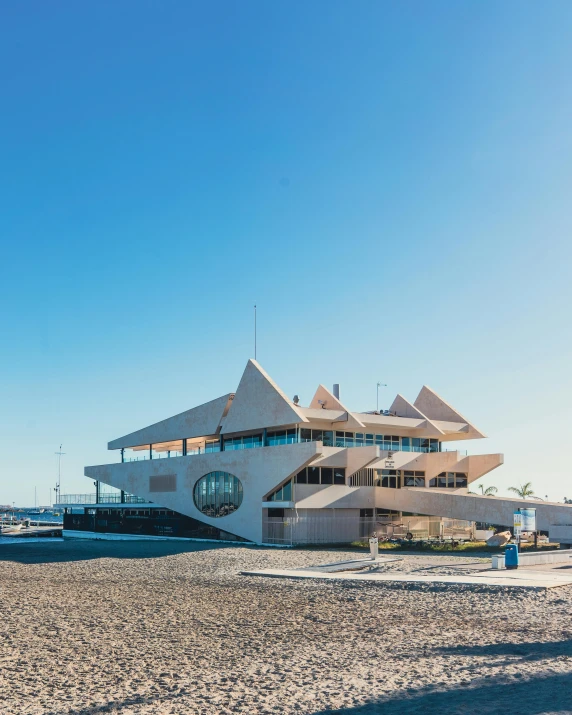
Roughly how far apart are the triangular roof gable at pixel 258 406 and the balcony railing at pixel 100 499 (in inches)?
536

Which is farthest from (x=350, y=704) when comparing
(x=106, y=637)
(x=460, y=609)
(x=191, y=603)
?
(x=191, y=603)

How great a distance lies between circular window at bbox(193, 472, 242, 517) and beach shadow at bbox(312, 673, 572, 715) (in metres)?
38.4

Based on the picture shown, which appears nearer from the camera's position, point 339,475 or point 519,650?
point 519,650

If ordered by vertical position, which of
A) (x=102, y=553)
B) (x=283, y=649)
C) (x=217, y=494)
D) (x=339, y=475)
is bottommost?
(x=102, y=553)

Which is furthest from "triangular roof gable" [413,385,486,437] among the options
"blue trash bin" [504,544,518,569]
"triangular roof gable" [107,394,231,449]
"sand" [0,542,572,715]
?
"sand" [0,542,572,715]

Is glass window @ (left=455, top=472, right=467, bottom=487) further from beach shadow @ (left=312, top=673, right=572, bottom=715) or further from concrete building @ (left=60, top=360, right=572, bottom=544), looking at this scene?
beach shadow @ (left=312, top=673, right=572, bottom=715)

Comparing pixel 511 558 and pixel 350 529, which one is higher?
pixel 511 558

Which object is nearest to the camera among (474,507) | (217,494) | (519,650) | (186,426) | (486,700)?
(486,700)

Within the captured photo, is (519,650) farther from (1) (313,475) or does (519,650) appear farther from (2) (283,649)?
(1) (313,475)

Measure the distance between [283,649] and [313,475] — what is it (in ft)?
106

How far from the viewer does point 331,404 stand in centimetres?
5128

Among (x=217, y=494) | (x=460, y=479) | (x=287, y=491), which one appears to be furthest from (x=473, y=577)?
(x=460, y=479)

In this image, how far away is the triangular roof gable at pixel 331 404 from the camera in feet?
156

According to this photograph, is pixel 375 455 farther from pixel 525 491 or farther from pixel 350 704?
pixel 525 491
